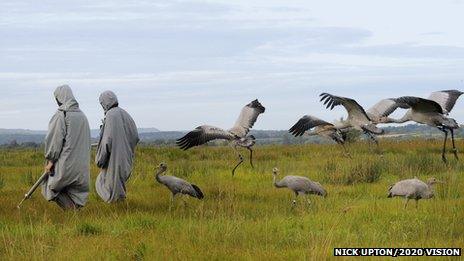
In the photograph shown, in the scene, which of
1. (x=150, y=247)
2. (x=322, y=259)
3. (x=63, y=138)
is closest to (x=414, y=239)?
(x=322, y=259)

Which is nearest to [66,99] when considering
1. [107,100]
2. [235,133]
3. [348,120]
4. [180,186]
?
[107,100]

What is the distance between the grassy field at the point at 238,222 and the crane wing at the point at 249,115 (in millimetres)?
1583

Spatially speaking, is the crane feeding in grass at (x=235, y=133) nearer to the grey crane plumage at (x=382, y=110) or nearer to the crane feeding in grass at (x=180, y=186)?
the grey crane plumage at (x=382, y=110)

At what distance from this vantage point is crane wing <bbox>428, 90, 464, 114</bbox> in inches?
699

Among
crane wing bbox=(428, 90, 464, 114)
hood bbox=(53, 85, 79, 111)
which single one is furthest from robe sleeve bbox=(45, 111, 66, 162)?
crane wing bbox=(428, 90, 464, 114)

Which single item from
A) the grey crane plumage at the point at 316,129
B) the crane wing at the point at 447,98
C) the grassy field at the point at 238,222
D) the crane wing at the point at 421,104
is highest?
the crane wing at the point at 447,98

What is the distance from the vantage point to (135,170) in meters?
18.1

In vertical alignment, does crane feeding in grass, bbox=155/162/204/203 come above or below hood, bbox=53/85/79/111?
below

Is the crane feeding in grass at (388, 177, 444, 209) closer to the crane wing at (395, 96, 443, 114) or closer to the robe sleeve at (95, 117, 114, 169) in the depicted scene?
the crane wing at (395, 96, 443, 114)

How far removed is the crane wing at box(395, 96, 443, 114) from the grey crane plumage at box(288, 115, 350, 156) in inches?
82.5

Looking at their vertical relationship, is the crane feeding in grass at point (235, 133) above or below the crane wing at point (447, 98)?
below

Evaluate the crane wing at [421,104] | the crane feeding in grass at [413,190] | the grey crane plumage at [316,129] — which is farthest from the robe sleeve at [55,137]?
the crane wing at [421,104]

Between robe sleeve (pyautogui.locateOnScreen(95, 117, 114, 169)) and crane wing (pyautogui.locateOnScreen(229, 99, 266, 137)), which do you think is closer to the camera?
robe sleeve (pyautogui.locateOnScreen(95, 117, 114, 169))

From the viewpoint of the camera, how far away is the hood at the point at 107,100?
38.1ft
